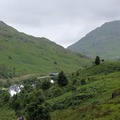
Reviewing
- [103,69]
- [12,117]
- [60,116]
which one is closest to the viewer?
[60,116]

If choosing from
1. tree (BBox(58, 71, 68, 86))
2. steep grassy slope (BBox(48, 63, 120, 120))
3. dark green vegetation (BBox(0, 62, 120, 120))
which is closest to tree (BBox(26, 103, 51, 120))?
dark green vegetation (BBox(0, 62, 120, 120))

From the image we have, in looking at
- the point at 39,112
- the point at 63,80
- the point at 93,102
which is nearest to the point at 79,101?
the point at 93,102

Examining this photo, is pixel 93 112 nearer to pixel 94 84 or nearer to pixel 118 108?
pixel 118 108

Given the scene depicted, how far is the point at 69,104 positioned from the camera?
331 ft

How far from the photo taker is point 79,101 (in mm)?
98125

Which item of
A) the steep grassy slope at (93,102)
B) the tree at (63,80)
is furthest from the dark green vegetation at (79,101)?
the tree at (63,80)

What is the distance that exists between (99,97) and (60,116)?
1238 centimetres

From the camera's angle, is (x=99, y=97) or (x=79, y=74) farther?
(x=79, y=74)

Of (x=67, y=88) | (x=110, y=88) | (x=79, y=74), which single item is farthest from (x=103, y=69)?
(x=110, y=88)

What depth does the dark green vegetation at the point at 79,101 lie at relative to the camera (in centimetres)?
7406

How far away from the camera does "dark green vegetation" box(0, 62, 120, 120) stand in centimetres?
7406

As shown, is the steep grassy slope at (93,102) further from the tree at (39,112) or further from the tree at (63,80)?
the tree at (63,80)

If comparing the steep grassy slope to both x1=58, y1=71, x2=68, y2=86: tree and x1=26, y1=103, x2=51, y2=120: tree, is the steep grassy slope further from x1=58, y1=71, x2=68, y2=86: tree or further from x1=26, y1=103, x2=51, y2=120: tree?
x1=58, y1=71, x2=68, y2=86: tree

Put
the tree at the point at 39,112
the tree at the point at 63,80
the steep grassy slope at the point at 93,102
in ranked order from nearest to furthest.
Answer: the steep grassy slope at the point at 93,102, the tree at the point at 39,112, the tree at the point at 63,80
